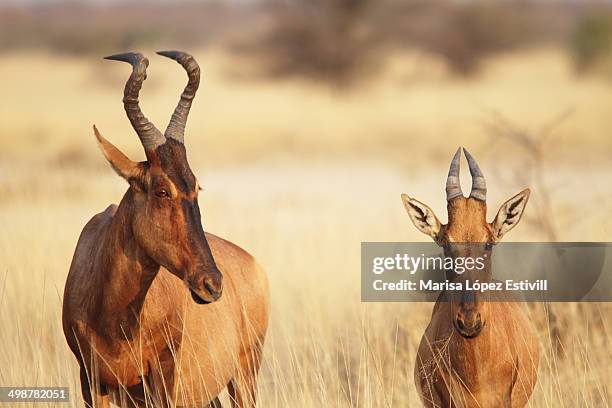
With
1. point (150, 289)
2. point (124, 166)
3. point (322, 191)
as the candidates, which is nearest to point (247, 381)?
point (150, 289)

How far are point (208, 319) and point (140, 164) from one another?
149cm

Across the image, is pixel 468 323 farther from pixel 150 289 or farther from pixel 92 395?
pixel 92 395

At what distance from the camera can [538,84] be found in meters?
38.1

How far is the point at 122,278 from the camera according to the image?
6.46 m

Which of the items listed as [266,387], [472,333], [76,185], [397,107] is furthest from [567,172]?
[472,333]

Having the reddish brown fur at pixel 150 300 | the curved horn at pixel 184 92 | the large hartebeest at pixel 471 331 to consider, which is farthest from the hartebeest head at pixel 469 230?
the curved horn at pixel 184 92

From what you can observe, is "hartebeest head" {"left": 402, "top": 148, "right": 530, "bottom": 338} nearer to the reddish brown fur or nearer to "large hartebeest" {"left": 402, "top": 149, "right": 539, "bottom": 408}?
"large hartebeest" {"left": 402, "top": 149, "right": 539, "bottom": 408}

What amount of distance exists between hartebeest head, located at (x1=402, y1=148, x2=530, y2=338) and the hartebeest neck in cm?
180

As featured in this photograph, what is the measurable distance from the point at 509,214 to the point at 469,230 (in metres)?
0.38

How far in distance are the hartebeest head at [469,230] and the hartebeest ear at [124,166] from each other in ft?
5.85

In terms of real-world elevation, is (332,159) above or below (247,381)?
above

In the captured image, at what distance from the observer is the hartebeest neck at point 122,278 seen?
6422 mm

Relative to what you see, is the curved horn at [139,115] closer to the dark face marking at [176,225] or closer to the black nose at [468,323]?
the dark face marking at [176,225]

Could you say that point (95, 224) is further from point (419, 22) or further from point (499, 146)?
point (419, 22)
